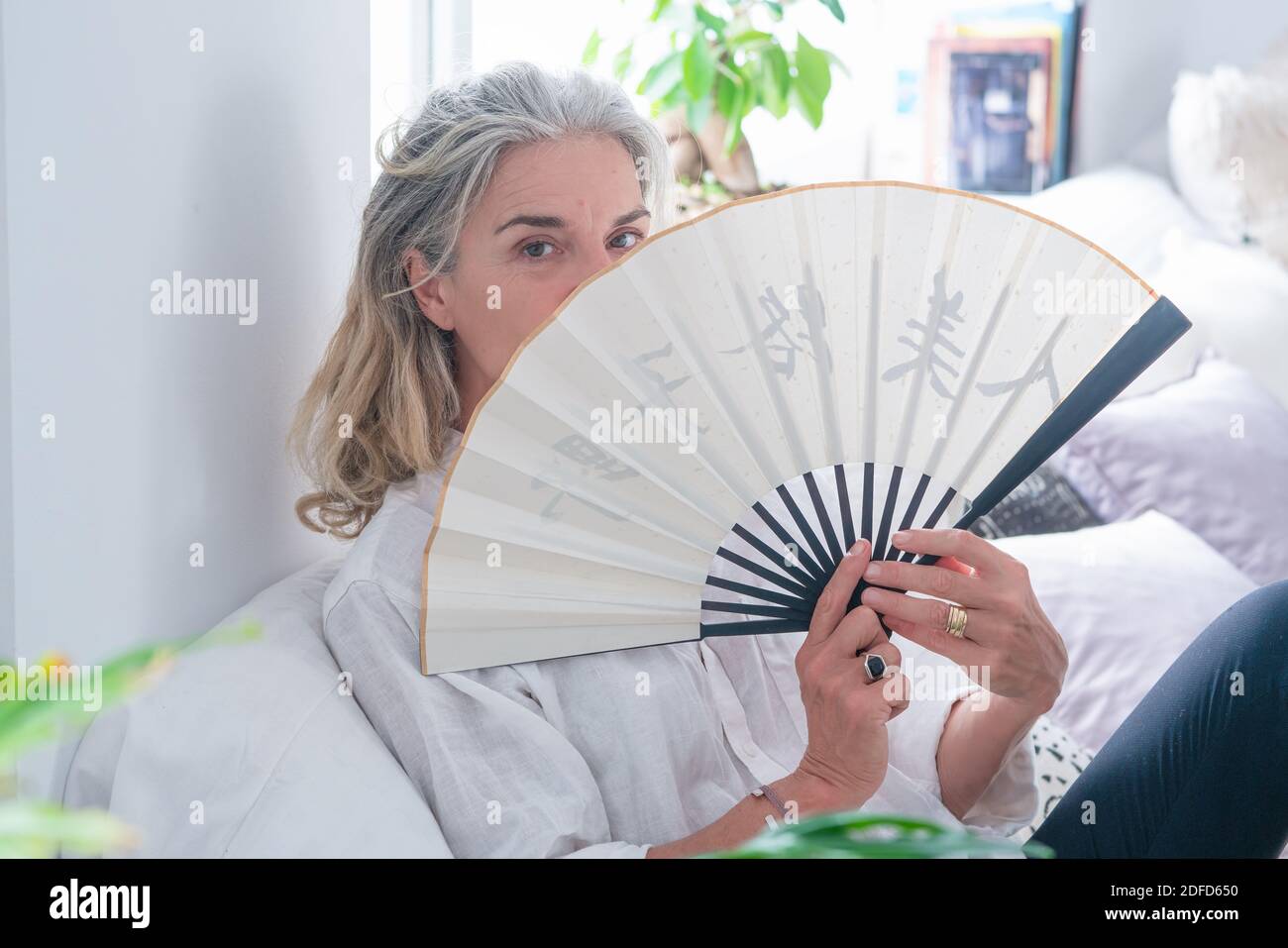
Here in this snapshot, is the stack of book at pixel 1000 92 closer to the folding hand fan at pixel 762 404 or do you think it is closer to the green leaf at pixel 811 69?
the green leaf at pixel 811 69

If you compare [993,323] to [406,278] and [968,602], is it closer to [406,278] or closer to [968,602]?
[968,602]

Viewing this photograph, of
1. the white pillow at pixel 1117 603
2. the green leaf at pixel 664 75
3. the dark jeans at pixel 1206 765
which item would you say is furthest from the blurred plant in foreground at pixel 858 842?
the green leaf at pixel 664 75

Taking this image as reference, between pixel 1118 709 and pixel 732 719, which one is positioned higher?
pixel 732 719

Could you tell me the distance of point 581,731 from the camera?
1.03 metres

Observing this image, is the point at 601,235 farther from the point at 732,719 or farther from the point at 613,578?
the point at 732,719

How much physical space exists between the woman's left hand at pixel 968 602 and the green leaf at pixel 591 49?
1.46 m

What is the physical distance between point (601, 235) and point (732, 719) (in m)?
0.48

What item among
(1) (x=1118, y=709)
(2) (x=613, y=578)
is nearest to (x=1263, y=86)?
(1) (x=1118, y=709)

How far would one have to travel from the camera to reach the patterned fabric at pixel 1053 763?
1.42 m

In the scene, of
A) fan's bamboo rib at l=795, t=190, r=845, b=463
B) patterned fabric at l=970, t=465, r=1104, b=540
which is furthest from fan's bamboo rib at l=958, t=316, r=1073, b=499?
patterned fabric at l=970, t=465, r=1104, b=540

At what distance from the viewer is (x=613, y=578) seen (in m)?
1.01

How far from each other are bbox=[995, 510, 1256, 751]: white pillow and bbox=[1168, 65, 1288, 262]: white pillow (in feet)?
3.72

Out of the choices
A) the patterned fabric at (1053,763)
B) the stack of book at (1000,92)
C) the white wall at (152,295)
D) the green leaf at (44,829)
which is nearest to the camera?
the green leaf at (44,829)

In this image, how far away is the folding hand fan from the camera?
0.93 metres
